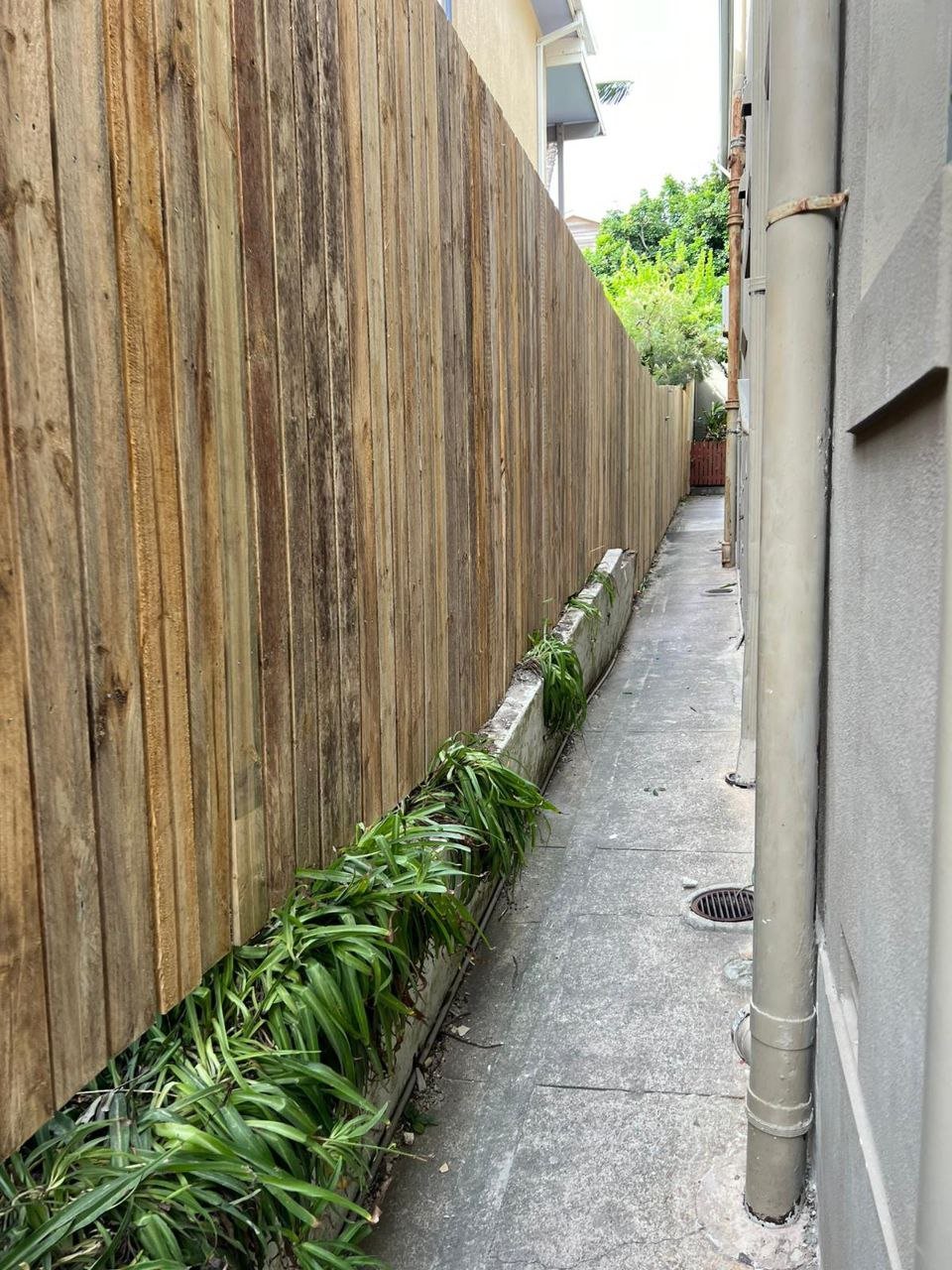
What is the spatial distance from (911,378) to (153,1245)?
151 cm

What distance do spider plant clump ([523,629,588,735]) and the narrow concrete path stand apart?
1.10 ft

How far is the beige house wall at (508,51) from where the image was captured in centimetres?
820

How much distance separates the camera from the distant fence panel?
2241 centimetres

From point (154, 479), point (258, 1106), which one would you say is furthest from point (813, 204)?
point (258, 1106)

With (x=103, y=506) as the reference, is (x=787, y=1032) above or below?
below

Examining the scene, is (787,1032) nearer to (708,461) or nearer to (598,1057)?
(598,1057)

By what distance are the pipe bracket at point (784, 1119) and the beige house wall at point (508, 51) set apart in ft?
24.1

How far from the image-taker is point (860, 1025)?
5.46 ft

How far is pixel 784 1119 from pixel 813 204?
1.95 metres

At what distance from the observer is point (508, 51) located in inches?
381

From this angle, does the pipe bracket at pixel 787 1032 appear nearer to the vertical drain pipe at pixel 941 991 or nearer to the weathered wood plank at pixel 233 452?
the weathered wood plank at pixel 233 452

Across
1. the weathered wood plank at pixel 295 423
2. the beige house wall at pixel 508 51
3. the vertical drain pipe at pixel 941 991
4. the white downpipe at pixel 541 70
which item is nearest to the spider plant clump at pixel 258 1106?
the weathered wood plank at pixel 295 423

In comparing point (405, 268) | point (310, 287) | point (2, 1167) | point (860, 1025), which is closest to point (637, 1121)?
point (860, 1025)

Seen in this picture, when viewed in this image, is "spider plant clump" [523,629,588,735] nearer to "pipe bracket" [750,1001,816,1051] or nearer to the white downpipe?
"pipe bracket" [750,1001,816,1051]
